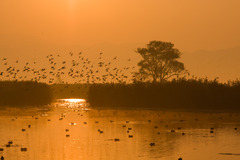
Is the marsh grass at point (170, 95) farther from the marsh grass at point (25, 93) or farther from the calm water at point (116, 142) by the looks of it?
the calm water at point (116, 142)

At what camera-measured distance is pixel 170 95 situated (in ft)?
240

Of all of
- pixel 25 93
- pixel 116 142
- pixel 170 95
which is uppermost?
pixel 25 93

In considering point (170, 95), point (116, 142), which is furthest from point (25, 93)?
point (116, 142)

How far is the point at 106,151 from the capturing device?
28125 mm

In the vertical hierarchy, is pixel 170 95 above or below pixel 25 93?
below

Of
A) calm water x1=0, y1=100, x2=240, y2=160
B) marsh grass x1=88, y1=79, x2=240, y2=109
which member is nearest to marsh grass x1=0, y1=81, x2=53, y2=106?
marsh grass x1=88, y1=79, x2=240, y2=109

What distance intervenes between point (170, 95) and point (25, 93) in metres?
25.7

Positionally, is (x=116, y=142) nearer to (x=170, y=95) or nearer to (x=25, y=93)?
(x=170, y=95)

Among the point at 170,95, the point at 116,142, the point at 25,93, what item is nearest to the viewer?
the point at 116,142

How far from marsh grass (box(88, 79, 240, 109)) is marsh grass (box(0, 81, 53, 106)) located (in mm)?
12509

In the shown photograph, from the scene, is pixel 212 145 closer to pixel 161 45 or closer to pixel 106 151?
pixel 106 151

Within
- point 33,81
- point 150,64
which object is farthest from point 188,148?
point 150,64

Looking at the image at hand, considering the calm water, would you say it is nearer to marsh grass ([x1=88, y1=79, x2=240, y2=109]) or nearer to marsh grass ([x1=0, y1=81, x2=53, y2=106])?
marsh grass ([x1=88, y1=79, x2=240, y2=109])

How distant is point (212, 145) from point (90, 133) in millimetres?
9544
